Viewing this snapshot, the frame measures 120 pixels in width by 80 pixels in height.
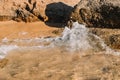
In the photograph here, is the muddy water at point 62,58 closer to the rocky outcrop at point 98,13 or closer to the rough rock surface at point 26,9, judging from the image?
the rocky outcrop at point 98,13

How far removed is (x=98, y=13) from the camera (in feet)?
30.4

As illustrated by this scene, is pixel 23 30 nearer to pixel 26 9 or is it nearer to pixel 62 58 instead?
pixel 26 9

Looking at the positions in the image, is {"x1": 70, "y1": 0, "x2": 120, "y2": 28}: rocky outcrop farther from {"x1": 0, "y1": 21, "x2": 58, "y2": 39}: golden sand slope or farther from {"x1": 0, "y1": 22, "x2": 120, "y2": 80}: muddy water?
{"x1": 0, "y1": 21, "x2": 58, "y2": 39}: golden sand slope

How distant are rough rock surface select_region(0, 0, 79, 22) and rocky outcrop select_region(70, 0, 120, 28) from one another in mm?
1246

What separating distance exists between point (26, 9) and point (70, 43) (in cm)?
336

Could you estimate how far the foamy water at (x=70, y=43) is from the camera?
7.25 metres

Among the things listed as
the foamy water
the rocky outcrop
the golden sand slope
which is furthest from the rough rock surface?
the foamy water

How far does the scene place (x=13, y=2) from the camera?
420 inches

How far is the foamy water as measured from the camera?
725 centimetres

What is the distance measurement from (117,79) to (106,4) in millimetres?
4220

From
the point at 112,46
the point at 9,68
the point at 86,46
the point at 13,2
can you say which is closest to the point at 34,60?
the point at 9,68

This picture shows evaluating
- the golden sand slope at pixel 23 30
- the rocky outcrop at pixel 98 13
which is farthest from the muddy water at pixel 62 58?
the rocky outcrop at pixel 98 13

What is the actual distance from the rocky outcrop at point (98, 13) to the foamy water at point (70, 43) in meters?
0.80

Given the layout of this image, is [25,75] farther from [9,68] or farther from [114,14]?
[114,14]
